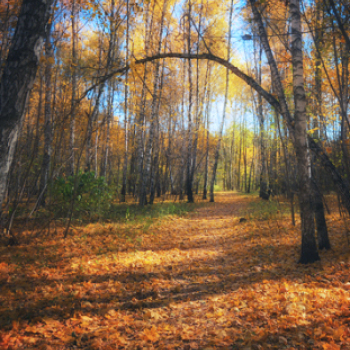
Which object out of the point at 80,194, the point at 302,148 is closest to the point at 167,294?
the point at 302,148

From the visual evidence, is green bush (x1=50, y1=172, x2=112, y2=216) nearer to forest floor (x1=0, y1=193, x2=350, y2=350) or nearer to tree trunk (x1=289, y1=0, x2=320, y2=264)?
forest floor (x1=0, y1=193, x2=350, y2=350)

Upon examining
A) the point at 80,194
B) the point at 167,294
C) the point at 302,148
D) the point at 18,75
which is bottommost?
the point at 167,294

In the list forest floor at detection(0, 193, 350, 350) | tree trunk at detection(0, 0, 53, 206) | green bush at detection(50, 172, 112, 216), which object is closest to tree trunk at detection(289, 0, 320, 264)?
forest floor at detection(0, 193, 350, 350)

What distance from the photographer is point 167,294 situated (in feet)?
9.84

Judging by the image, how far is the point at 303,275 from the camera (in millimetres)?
3334

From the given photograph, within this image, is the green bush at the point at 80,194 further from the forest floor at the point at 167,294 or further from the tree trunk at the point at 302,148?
the tree trunk at the point at 302,148

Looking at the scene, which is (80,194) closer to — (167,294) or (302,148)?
(167,294)

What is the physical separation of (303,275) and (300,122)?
2.25 meters

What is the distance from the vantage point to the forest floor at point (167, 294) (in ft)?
6.88

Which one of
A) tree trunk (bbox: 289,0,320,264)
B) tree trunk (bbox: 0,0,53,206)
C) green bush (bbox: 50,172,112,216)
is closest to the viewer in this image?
tree trunk (bbox: 0,0,53,206)

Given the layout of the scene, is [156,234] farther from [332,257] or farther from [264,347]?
[264,347]

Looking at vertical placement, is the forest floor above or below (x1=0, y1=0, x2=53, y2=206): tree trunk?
below

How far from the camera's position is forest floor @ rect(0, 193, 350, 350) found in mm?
2098

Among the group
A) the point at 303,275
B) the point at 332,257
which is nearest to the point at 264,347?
the point at 303,275
